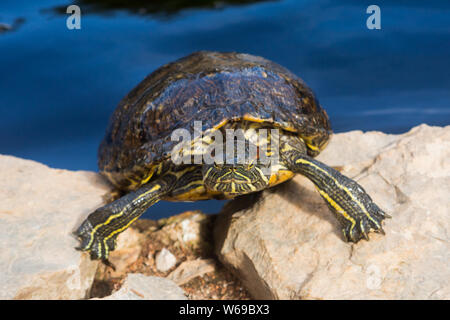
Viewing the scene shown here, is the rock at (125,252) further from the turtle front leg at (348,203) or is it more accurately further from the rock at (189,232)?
the turtle front leg at (348,203)

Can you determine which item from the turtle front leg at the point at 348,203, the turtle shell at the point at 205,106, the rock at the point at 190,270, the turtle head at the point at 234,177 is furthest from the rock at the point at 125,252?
the turtle front leg at the point at 348,203

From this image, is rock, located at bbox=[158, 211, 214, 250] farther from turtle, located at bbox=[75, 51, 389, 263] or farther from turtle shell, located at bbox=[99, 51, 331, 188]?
turtle shell, located at bbox=[99, 51, 331, 188]

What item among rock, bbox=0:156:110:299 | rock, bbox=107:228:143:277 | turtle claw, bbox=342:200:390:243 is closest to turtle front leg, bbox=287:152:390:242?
turtle claw, bbox=342:200:390:243

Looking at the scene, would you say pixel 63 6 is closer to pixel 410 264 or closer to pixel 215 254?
pixel 215 254

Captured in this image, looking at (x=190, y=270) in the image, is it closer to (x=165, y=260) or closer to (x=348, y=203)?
(x=165, y=260)

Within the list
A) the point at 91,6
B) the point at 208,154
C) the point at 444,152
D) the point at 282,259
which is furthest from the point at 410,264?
the point at 91,6

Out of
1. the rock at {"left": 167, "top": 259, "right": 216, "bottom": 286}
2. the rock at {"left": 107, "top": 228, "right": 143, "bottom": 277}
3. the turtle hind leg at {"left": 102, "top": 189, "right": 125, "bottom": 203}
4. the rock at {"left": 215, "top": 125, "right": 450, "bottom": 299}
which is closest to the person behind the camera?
the rock at {"left": 215, "top": 125, "right": 450, "bottom": 299}
